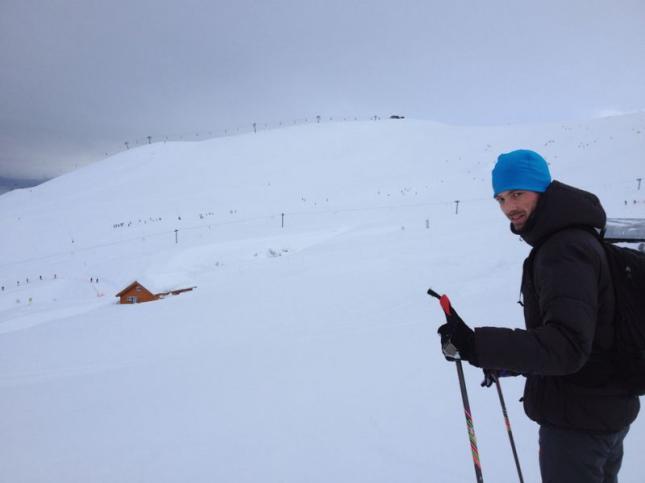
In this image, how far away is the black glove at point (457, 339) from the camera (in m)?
1.41

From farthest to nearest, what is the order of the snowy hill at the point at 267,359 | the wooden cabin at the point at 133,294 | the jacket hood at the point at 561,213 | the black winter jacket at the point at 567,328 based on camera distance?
the wooden cabin at the point at 133,294 < the snowy hill at the point at 267,359 < the jacket hood at the point at 561,213 < the black winter jacket at the point at 567,328

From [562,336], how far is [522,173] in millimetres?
660

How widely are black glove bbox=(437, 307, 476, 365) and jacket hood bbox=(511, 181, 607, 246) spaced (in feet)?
1.51

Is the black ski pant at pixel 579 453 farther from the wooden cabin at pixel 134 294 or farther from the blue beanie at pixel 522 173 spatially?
the wooden cabin at pixel 134 294

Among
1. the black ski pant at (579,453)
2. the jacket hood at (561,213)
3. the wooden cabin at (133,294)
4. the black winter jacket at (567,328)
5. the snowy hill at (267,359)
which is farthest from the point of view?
the wooden cabin at (133,294)

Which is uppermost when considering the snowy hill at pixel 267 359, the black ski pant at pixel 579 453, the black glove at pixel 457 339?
the black glove at pixel 457 339

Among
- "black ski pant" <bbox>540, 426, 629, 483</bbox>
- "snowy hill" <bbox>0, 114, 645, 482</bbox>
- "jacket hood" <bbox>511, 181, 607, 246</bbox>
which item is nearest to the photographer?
"jacket hood" <bbox>511, 181, 607, 246</bbox>

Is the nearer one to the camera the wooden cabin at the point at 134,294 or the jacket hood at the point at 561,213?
the jacket hood at the point at 561,213

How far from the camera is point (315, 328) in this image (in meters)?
5.44

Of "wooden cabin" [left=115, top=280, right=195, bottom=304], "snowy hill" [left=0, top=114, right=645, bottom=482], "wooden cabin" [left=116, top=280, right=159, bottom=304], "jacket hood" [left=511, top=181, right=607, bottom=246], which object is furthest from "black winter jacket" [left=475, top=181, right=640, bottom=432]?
"wooden cabin" [left=116, top=280, right=159, bottom=304]

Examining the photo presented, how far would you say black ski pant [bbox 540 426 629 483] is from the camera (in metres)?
1.51

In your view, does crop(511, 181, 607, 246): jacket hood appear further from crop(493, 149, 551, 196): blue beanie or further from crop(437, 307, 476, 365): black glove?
crop(437, 307, 476, 365): black glove

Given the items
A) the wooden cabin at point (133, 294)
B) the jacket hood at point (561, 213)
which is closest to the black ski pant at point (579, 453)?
the jacket hood at point (561, 213)

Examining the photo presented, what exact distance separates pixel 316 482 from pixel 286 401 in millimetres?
1028
